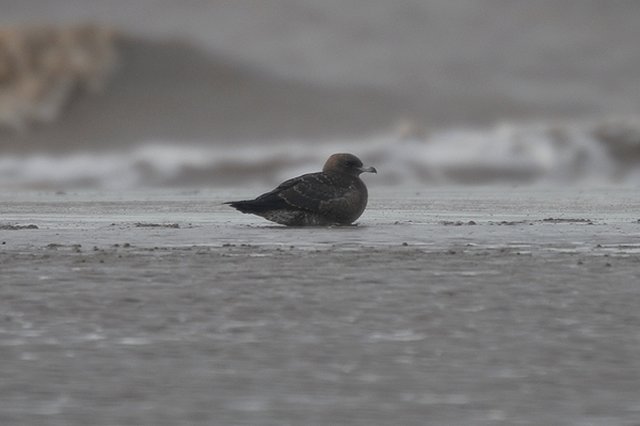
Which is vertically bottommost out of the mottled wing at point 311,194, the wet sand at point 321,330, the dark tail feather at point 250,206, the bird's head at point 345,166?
the wet sand at point 321,330

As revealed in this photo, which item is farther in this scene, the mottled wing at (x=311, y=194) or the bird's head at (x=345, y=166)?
the bird's head at (x=345, y=166)

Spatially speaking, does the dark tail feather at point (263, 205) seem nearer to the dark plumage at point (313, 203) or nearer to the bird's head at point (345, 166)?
the dark plumage at point (313, 203)

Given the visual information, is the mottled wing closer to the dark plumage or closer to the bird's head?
the dark plumage

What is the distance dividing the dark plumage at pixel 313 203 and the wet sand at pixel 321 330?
170 centimetres

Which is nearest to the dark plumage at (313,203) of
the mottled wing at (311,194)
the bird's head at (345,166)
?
the mottled wing at (311,194)

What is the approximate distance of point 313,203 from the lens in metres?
12.3

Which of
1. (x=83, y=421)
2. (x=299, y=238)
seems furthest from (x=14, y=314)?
(x=299, y=238)

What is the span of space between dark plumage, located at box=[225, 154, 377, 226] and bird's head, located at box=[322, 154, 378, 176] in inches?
6.4

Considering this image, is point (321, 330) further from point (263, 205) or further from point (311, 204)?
point (263, 205)

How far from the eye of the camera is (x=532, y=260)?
8320mm

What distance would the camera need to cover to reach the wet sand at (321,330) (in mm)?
4156

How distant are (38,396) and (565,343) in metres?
1.95

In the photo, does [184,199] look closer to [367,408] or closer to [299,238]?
[299,238]

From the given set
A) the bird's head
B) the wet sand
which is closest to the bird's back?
the bird's head
